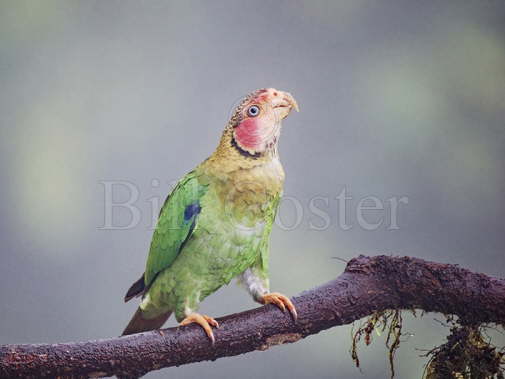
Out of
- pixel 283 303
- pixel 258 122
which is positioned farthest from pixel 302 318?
pixel 258 122

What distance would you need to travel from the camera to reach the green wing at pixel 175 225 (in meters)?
1.90

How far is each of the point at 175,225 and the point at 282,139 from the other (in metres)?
1.23

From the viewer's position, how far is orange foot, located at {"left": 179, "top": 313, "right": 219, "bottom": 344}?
173cm

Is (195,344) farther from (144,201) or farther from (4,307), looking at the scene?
(4,307)

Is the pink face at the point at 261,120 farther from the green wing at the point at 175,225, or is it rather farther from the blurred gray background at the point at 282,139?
the blurred gray background at the point at 282,139

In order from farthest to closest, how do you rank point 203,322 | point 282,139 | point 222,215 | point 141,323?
1. point 282,139
2. point 141,323
3. point 222,215
4. point 203,322

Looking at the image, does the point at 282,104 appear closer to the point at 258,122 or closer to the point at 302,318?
the point at 258,122

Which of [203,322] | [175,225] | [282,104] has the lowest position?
[203,322]

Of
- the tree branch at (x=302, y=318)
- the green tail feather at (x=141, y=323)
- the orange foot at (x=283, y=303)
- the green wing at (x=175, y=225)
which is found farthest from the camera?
A: the green tail feather at (x=141, y=323)

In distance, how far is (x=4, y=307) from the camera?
2.86 m

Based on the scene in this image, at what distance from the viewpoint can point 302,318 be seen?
1.80 meters

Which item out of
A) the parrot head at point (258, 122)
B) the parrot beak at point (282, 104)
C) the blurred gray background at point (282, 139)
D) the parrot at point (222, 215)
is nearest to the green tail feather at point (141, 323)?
the parrot at point (222, 215)

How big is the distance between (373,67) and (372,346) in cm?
134

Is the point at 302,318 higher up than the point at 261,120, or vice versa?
the point at 261,120
